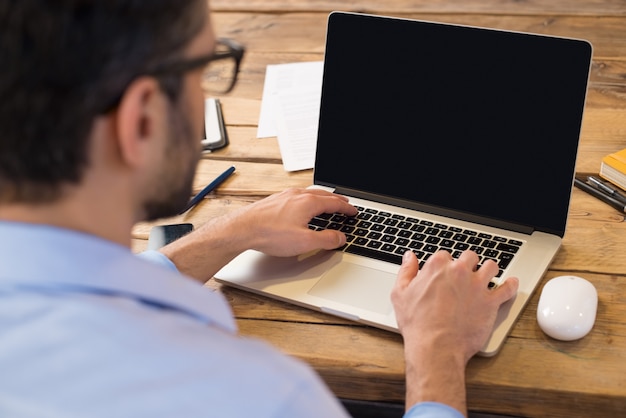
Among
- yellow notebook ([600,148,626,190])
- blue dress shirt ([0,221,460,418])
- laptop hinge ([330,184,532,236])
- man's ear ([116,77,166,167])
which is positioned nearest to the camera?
blue dress shirt ([0,221,460,418])

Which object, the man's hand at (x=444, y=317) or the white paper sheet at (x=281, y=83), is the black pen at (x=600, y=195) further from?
the white paper sheet at (x=281, y=83)

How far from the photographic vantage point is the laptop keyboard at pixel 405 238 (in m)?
1.10

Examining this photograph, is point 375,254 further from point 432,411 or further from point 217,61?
point 217,61

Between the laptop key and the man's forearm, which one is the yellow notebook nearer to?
the laptop key

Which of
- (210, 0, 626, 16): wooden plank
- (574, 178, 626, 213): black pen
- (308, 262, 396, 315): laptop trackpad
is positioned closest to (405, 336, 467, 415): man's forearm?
(308, 262, 396, 315): laptop trackpad

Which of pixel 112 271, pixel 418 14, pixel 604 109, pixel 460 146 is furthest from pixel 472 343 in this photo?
pixel 418 14

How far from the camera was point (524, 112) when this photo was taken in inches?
43.0

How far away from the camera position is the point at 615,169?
1.25m

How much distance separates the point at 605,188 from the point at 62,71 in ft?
3.02

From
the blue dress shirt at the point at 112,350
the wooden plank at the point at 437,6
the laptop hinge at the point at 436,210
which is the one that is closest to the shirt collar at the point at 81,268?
the blue dress shirt at the point at 112,350

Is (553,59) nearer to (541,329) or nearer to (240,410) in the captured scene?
(541,329)

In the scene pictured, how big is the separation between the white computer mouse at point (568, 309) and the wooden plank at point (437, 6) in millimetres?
1107

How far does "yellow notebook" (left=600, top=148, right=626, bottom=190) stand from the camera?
1.24m

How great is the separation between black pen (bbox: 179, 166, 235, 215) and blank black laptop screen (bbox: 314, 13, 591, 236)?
183 millimetres
